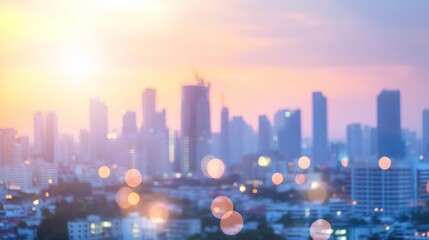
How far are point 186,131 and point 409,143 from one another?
233 cm

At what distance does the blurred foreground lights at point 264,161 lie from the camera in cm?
886

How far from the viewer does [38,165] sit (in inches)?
275

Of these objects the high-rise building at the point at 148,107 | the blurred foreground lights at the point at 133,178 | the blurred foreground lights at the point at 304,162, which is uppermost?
the high-rise building at the point at 148,107

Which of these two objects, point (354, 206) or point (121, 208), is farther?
point (121, 208)

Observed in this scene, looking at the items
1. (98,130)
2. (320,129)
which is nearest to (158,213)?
(98,130)

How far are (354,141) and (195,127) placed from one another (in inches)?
63.9

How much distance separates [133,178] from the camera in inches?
335

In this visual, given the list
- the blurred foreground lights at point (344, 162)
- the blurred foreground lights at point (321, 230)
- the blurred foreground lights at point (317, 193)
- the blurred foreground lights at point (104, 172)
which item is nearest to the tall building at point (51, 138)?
the blurred foreground lights at point (104, 172)

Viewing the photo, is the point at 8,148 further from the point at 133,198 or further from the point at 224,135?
the point at 224,135

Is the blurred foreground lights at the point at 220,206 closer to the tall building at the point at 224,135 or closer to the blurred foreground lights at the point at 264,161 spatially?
the tall building at the point at 224,135

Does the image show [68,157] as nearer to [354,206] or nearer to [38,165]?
[38,165]

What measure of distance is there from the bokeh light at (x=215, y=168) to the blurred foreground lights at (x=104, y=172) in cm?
106

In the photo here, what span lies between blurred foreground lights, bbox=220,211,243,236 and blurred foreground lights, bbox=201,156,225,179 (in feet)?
7.33

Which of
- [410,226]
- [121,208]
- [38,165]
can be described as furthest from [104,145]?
[410,226]
